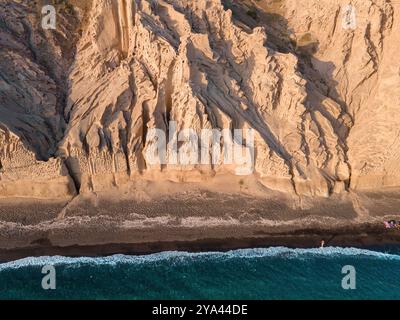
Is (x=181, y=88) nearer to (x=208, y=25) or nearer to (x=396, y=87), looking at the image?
(x=208, y=25)

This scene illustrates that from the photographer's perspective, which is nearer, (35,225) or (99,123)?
(35,225)

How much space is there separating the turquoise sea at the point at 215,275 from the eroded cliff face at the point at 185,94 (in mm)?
4087

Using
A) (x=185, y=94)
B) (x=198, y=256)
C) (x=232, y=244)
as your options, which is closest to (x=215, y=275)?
(x=198, y=256)

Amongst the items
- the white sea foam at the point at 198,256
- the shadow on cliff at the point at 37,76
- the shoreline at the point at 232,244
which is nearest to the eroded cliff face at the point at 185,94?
the shadow on cliff at the point at 37,76

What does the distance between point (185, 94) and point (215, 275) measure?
8.79 metres

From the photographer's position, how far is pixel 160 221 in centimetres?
1730

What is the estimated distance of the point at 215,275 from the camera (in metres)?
14.7

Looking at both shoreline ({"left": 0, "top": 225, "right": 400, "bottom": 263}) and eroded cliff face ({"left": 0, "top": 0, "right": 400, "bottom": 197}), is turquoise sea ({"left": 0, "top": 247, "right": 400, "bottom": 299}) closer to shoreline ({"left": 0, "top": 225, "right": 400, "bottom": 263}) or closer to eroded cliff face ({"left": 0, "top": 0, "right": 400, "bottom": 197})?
shoreline ({"left": 0, "top": 225, "right": 400, "bottom": 263})

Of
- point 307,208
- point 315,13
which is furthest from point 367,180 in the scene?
point 315,13

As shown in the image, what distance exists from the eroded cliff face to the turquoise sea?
161 inches

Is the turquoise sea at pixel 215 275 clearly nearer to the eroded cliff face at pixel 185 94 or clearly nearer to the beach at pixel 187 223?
the beach at pixel 187 223

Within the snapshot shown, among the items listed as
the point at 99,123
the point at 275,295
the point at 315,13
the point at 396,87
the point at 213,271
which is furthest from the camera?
the point at 315,13

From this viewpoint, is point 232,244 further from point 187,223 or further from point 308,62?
point 308,62

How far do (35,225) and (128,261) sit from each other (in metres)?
5.02
